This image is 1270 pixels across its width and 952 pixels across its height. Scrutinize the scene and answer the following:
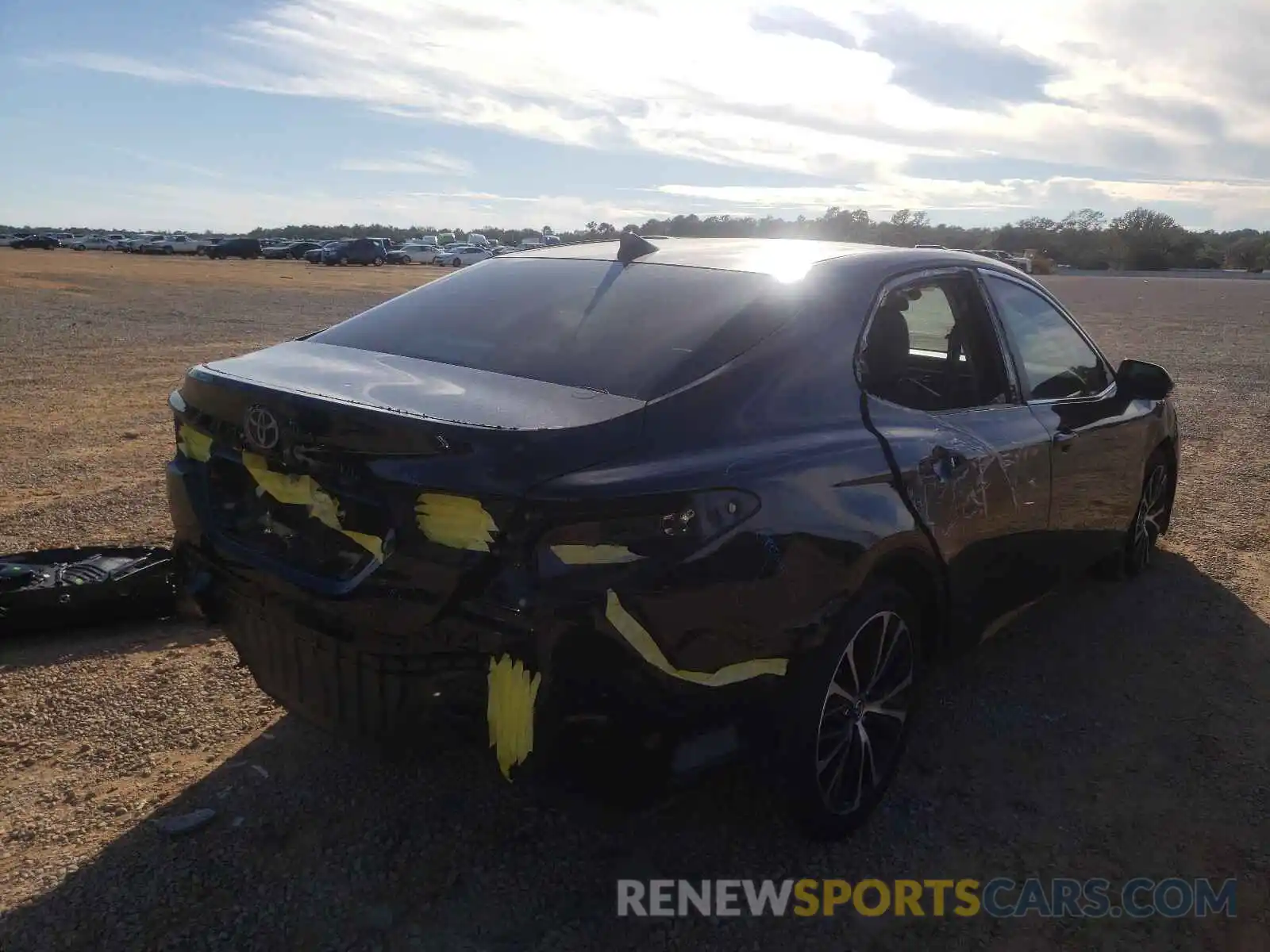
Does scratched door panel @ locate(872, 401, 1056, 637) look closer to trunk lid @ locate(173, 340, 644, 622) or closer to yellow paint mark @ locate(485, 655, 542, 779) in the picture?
trunk lid @ locate(173, 340, 644, 622)

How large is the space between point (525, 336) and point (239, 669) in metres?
1.85

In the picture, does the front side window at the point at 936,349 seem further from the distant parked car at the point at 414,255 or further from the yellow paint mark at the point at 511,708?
the distant parked car at the point at 414,255

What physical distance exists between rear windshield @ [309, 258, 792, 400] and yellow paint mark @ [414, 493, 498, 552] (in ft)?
1.82

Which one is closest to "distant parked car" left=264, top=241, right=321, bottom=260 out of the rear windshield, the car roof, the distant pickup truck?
the distant pickup truck

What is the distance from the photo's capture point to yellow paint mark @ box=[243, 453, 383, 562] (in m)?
2.52

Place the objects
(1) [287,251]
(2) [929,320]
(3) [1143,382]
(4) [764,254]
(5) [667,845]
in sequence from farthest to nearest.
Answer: (1) [287,251] → (3) [1143,382] → (2) [929,320] → (4) [764,254] → (5) [667,845]

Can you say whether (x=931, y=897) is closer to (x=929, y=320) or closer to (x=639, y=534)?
(x=639, y=534)

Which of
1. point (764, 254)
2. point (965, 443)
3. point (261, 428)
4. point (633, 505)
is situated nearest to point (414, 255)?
point (764, 254)

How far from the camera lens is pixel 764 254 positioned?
360 cm

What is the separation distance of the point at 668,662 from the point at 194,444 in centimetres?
160

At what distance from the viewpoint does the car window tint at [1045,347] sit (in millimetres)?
4008

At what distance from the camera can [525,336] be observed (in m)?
3.17

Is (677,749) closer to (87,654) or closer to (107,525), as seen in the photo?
(87,654)

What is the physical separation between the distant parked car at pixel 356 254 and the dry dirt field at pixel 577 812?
172ft
